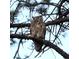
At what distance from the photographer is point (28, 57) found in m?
1.89

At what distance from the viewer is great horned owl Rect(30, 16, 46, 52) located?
6.27 ft

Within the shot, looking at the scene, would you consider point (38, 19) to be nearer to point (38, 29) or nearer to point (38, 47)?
point (38, 29)

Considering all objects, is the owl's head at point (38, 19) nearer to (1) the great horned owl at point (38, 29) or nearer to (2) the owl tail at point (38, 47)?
(1) the great horned owl at point (38, 29)

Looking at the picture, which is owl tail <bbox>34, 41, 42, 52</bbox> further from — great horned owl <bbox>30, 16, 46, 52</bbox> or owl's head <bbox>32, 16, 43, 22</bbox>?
owl's head <bbox>32, 16, 43, 22</bbox>

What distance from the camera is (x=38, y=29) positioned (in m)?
1.96

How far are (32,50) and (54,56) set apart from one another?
0.16m

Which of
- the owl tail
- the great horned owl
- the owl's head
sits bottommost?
the owl tail

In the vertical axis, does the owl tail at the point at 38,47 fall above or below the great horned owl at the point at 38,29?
below

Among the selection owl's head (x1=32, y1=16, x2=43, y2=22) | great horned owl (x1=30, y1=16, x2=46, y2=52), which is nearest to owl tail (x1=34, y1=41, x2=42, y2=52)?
great horned owl (x1=30, y1=16, x2=46, y2=52)

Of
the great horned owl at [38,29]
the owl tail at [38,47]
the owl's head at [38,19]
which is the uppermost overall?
the owl's head at [38,19]

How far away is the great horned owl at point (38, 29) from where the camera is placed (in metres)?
1.91

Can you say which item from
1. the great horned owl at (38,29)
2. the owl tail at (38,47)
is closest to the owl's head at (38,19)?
the great horned owl at (38,29)

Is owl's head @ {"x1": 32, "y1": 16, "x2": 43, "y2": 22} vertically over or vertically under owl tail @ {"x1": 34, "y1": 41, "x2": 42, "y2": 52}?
over
